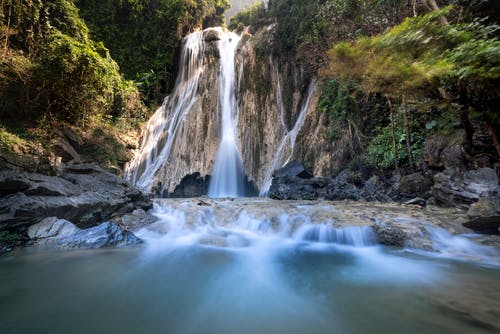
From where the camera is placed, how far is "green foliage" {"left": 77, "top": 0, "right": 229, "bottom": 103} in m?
17.4

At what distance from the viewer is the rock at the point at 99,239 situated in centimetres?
396

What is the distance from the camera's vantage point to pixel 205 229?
5.54m

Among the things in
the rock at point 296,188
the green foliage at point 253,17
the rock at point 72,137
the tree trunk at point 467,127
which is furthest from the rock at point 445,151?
the rock at point 72,137

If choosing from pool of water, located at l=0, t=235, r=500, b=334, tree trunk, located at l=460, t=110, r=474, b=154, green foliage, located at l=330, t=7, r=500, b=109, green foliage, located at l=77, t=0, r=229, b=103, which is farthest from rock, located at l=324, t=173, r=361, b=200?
green foliage, located at l=77, t=0, r=229, b=103

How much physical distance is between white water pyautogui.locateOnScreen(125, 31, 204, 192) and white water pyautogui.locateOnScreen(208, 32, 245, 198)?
195 cm

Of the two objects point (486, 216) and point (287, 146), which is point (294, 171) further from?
point (486, 216)

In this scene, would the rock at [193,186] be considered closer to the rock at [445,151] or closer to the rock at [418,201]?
the rock at [418,201]

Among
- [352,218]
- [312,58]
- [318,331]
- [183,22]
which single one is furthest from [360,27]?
[183,22]

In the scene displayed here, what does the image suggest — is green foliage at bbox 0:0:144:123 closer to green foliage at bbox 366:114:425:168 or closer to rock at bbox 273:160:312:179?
rock at bbox 273:160:312:179

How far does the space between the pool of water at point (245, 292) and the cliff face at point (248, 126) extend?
714 centimetres

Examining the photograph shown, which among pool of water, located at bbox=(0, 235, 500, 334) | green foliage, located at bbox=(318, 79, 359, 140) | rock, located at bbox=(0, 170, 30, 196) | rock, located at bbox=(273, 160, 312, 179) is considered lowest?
pool of water, located at bbox=(0, 235, 500, 334)

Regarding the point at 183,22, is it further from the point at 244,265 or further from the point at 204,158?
the point at 244,265

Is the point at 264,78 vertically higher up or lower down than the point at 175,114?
higher up

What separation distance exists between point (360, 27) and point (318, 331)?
412 inches
